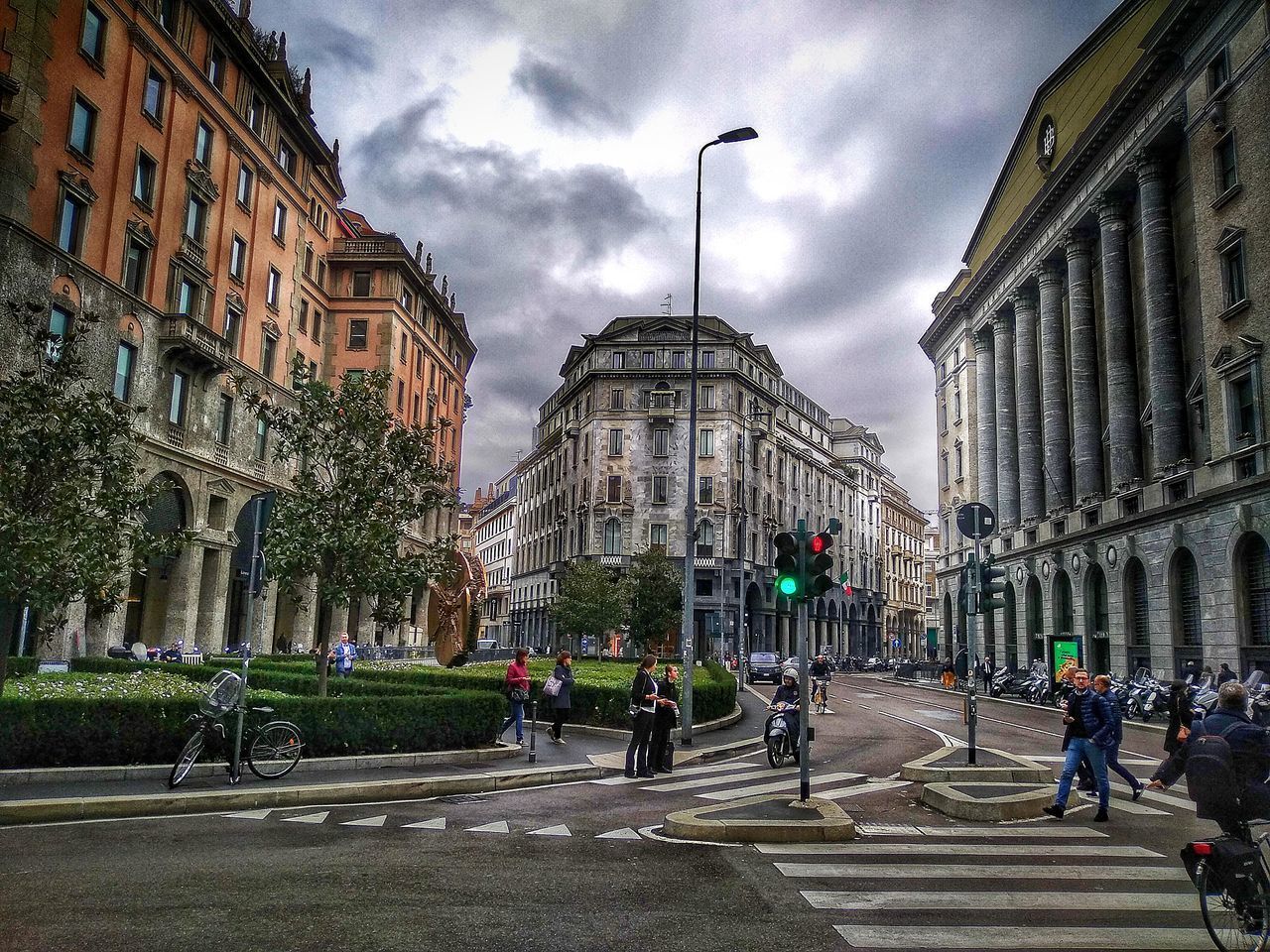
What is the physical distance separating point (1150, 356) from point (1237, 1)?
11284 millimetres

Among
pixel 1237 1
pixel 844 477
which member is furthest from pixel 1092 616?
pixel 844 477

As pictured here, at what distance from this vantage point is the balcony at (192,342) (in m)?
33.7

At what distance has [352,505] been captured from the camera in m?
18.4

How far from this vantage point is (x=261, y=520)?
1223 centimetres

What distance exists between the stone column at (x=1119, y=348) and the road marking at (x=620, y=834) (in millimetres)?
31534

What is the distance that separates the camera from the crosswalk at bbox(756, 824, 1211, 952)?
6.08m

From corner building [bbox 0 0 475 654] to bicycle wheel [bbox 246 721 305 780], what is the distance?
10.5 metres

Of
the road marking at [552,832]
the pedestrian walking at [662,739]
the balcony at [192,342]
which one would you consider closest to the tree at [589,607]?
the balcony at [192,342]

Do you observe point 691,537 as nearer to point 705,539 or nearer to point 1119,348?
point 1119,348

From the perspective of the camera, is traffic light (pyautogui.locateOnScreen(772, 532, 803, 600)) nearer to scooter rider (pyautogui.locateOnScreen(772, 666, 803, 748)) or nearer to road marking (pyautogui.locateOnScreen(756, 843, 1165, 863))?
road marking (pyautogui.locateOnScreen(756, 843, 1165, 863))

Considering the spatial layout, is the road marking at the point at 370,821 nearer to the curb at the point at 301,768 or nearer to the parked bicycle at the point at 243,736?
the parked bicycle at the point at 243,736

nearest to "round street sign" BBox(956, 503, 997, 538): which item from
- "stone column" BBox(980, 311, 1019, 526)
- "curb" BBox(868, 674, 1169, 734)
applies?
"curb" BBox(868, 674, 1169, 734)

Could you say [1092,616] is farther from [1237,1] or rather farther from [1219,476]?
[1237,1]

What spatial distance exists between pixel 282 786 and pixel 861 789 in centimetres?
779
